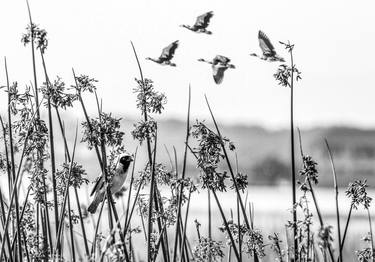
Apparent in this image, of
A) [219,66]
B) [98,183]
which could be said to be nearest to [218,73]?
[219,66]

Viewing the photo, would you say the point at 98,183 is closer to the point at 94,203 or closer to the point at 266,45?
the point at 94,203

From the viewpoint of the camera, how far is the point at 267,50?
3695 mm

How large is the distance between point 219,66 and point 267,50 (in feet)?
0.79

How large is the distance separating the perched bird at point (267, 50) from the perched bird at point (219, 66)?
18cm

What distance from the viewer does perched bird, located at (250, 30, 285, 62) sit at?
12.1 ft

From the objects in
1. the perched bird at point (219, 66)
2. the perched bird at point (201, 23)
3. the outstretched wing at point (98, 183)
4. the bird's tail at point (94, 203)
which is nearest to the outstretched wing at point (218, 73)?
the perched bird at point (219, 66)

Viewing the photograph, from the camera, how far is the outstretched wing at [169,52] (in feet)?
12.2

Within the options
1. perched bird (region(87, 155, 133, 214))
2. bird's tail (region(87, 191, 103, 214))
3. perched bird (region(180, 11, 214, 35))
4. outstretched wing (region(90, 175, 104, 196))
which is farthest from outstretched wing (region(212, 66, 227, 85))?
bird's tail (region(87, 191, 103, 214))

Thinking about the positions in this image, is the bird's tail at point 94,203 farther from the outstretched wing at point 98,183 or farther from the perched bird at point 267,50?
the perched bird at point 267,50

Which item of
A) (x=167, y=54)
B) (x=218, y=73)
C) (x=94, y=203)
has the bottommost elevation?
(x=94, y=203)

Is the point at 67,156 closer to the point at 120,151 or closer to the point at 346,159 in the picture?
the point at 120,151

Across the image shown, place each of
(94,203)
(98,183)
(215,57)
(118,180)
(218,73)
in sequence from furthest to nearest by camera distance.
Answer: (94,203)
(118,180)
(98,183)
(215,57)
(218,73)

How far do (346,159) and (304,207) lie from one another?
3804 inches

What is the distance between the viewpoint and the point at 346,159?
9844cm
